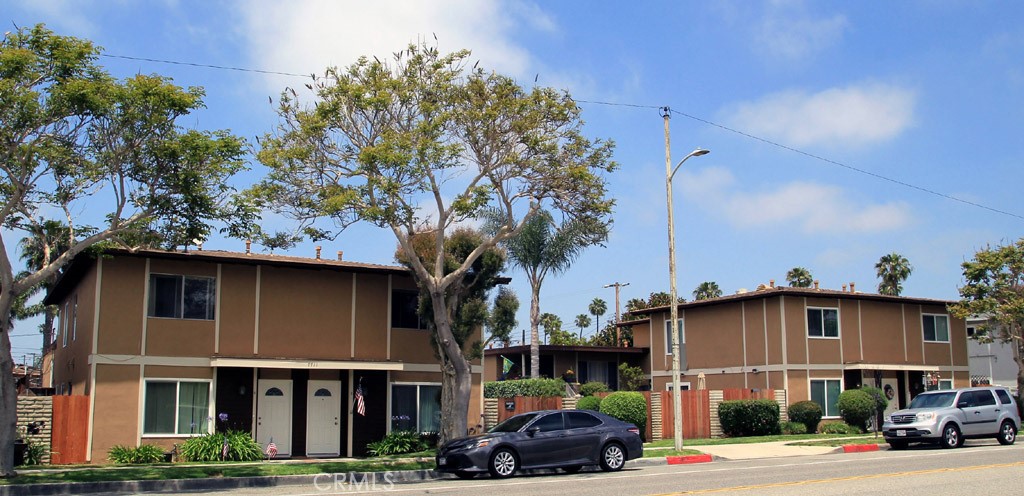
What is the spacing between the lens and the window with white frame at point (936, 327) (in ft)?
134

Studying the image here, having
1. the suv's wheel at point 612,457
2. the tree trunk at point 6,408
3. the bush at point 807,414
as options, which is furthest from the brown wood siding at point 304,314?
the bush at point 807,414

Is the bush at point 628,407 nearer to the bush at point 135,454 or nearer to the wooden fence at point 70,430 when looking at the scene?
the bush at point 135,454

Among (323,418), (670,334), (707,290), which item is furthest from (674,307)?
(707,290)

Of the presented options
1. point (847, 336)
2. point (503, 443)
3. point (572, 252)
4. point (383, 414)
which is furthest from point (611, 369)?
point (503, 443)

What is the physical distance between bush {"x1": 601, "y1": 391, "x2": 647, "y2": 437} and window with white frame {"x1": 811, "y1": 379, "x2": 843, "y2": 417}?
8100mm

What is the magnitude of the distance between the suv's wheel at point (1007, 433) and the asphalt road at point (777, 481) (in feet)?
15.1

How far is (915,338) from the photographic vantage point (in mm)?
40156

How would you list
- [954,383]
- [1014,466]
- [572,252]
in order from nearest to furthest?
1. [1014,466]
2. [954,383]
3. [572,252]

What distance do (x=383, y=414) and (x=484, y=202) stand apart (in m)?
8.05

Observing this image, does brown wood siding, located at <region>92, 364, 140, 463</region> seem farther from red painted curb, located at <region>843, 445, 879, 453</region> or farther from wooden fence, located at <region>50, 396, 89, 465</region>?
red painted curb, located at <region>843, 445, 879, 453</region>

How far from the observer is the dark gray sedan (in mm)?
18875

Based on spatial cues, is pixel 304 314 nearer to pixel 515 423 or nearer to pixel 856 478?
pixel 515 423

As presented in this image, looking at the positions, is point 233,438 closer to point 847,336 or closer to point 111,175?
point 111,175

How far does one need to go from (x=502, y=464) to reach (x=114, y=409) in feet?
36.0
